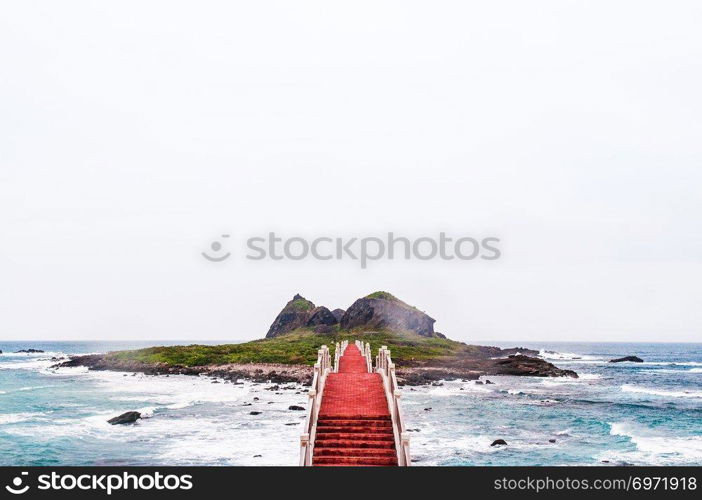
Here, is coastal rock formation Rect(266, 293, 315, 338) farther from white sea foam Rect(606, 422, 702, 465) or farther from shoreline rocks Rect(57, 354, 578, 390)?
white sea foam Rect(606, 422, 702, 465)

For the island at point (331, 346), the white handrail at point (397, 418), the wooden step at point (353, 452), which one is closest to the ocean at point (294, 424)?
the island at point (331, 346)

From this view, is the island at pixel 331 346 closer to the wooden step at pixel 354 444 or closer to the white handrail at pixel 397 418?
the white handrail at pixel 397 418

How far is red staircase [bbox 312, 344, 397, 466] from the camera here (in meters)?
17.9

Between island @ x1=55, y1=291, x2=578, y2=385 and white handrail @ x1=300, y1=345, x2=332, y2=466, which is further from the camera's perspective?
island @ x1=55, y1=291, x2=578, y2=385

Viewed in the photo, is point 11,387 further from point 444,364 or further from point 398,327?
point 398,327

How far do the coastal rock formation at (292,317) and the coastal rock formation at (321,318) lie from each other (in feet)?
5.49

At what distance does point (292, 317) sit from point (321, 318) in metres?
8.72

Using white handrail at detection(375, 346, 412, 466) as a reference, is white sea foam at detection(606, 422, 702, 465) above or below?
below

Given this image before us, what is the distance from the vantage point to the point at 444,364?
255 ft

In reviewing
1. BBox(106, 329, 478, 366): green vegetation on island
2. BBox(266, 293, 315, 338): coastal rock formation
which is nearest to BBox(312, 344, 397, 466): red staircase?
BBox(106, 329, 478, 366): green vegetation on island

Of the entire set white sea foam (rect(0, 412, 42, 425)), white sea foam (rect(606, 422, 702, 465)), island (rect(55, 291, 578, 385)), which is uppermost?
island (rect(55, 291, 578, 385))

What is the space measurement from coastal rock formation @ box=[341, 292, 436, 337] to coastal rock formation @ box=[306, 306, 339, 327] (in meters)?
4.39

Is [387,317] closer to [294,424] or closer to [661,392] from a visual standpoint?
[661,392]

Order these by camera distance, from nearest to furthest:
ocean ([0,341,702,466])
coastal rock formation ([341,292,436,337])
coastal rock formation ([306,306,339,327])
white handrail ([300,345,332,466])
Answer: white handrail ([300,345,332,466]), ocean ([0,341,702,466]), coastal rock formation ([341,292,436,337]), coastal rock formation ([306,306,339,327])
